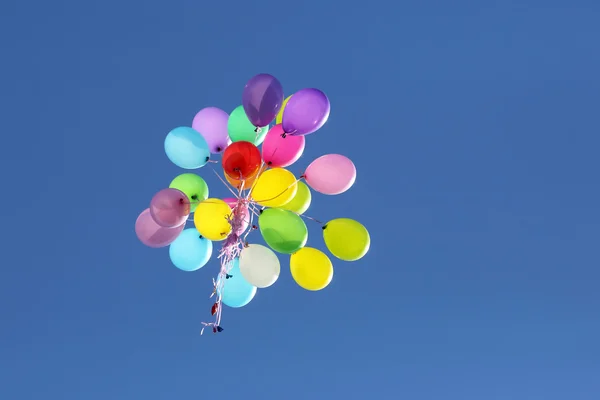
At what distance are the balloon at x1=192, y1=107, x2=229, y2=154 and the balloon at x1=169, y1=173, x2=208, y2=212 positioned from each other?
0.34m

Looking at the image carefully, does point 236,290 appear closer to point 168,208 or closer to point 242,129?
point 168,208

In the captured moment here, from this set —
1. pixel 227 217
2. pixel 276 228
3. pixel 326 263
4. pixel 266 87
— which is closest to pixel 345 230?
pixel 326 263

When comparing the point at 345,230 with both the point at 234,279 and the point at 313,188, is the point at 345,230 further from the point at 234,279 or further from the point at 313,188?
the point at 234,279

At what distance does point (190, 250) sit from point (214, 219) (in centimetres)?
45

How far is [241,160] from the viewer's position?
141 inches

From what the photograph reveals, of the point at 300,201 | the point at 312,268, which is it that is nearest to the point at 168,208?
the point at 300,201

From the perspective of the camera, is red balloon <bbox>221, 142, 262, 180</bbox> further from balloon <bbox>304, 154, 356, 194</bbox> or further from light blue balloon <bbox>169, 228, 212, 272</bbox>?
light blue balloon <bbox>169, 228, 212, 272</bbox>

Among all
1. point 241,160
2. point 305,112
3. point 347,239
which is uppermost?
point 305,112

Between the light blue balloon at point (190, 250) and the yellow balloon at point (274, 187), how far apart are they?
21.3 inches

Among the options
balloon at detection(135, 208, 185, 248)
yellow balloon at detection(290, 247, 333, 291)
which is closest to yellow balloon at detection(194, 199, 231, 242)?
balloon at detection(135, 208, 185, 248)

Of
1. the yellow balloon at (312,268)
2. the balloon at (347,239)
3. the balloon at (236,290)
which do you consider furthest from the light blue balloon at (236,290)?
the balloon at (347,239)

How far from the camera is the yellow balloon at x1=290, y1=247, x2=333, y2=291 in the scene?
391 cm

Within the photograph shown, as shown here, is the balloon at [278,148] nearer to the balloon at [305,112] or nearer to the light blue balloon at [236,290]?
the balloon at [305,112]

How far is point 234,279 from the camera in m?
3.97
